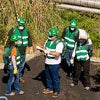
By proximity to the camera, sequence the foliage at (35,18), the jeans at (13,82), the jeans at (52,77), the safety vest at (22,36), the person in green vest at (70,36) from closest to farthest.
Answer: the jeans at (52,77) → the jeans at (13,82) → the safety vest at (22,36) → the person in green vest at (70,36) → the foliage at (35,18)

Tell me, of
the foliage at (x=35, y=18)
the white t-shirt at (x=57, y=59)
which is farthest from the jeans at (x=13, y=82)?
the foliage at (x=35, y=18)

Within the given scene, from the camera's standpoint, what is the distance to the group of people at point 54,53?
389 inches

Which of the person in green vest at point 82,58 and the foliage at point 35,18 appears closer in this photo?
the person in green vest at point 82,58

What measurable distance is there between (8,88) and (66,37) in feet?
6.43

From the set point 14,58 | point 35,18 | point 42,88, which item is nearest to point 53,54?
point 14,58

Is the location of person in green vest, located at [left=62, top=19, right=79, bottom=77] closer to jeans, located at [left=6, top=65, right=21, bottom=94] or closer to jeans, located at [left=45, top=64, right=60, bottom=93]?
jeans, located at [left=45, top=64, right=60, bottom=93]

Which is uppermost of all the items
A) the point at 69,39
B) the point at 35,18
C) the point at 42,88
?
the point at 35,18

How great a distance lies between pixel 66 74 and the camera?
11.7 metres

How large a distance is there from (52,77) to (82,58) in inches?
34.0

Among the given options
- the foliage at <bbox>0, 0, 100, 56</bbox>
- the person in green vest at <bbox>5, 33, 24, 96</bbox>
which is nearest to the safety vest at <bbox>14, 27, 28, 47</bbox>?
the person in green vest at <bbox>5, 33, 24, 96</bbox>

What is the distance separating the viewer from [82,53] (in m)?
10.5

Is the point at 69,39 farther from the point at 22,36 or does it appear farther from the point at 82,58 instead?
the point at 22,36

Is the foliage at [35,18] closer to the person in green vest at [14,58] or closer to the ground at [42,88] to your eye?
the ground at [42,88]

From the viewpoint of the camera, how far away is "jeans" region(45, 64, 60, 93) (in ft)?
33.0
